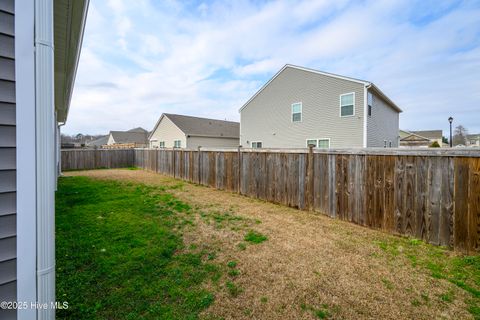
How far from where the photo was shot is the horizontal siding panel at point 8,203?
1.31 m

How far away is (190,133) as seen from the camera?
22406 millimetres

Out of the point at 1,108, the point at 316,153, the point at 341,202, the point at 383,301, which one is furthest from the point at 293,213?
the point at 1,108

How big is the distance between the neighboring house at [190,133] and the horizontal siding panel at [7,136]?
20997 millimetres

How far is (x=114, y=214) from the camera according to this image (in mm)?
5418

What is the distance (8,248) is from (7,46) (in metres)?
1.20

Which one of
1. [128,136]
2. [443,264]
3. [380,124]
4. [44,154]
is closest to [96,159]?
[44,154]

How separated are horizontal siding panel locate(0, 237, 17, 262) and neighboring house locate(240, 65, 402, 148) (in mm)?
13839

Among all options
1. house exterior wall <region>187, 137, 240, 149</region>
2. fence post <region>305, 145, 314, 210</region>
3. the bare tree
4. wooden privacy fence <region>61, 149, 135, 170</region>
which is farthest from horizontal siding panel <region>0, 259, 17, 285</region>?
the bare tree

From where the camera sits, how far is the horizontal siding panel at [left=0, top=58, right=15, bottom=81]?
1.31m

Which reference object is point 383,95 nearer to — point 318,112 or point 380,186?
point 318,112

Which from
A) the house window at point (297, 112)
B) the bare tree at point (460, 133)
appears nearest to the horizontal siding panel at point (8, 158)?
the house window at point (297, 112)

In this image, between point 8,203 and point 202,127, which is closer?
point 8,203

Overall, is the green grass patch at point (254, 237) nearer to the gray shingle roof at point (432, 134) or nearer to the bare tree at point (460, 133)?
the gray shingle roof at point (432, 134)

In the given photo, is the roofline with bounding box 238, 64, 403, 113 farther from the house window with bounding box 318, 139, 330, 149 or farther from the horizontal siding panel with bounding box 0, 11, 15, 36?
the horizontal siding panel with bounding box 0, 11, 15, 36
